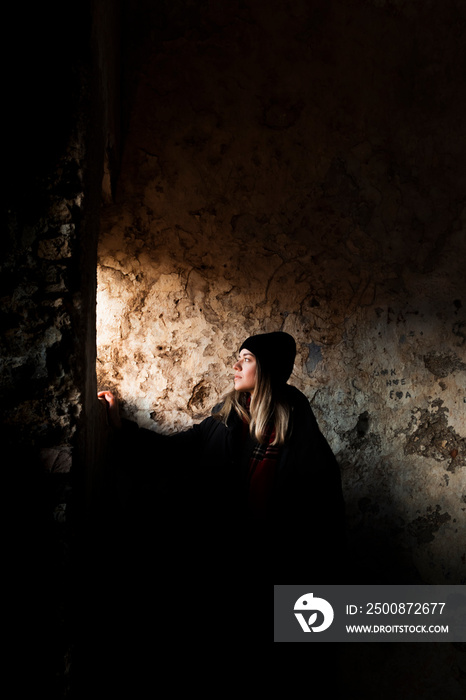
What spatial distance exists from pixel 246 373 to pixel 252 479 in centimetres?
48

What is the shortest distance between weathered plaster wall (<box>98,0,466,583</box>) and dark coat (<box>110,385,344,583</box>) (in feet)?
0.74

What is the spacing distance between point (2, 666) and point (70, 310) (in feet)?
2.63

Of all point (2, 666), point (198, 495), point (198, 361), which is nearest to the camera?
point (2, 666)

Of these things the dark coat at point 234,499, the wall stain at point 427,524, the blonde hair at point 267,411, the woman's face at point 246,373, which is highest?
the woman's face at point 246,373

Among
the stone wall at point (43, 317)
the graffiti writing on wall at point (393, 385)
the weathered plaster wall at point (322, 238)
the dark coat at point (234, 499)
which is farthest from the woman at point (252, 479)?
the stone wall at point (43, 317)

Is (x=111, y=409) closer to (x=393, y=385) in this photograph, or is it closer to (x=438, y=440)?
(x=393, y=385)

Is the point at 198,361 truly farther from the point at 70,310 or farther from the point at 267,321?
the point at 70,310

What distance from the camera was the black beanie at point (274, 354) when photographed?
211 centimetres

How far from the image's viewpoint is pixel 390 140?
2547 mm

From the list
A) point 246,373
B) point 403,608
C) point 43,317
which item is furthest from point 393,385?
point 43,317

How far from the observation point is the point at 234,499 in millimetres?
2072

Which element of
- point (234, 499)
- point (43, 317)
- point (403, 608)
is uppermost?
point (43, 317)

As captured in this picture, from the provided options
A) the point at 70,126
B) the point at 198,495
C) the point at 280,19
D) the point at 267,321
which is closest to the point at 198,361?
the point at 267,321

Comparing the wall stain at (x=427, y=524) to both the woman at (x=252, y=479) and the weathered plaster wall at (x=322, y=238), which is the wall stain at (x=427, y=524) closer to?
the weathered plaster wall at (x=322, y=238)
